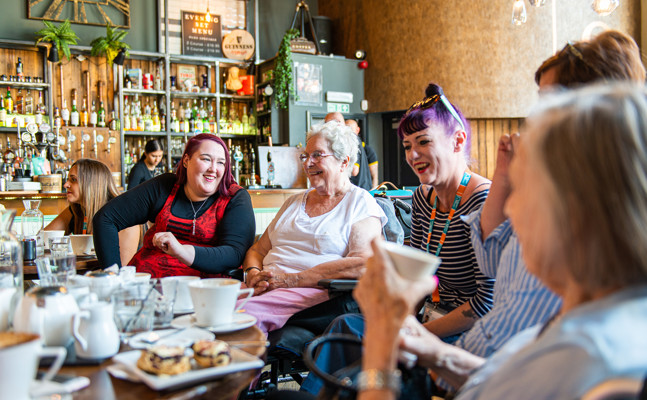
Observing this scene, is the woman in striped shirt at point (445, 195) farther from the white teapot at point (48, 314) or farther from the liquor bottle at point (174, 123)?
the liquor bottle at point (174, 123)

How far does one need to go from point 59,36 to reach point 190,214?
5.95 m

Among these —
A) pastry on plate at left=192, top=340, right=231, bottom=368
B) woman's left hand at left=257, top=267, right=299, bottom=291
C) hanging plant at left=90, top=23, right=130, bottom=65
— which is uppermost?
hanging plant at left=90, top=23, right=130, bottom=65

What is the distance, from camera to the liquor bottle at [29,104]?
7.48 metres

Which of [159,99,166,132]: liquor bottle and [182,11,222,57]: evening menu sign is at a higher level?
[182,11,222,57]: evening menu sign

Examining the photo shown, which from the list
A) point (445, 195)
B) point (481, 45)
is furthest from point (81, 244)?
point (481, 45)

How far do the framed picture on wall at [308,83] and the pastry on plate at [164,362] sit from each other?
7155 millimetres

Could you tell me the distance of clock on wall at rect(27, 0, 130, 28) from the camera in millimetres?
7613

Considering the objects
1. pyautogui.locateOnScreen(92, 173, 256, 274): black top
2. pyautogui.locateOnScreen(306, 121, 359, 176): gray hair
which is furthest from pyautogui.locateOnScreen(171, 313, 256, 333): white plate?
pyautogui.locateOnScreen(306, 121, 359, 176): gray hair

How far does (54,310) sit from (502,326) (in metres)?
1.04

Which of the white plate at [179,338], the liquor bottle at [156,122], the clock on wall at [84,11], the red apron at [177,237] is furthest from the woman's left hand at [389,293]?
the clock on wall at [84,11]

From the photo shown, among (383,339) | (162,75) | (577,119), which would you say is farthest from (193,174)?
(162,75)

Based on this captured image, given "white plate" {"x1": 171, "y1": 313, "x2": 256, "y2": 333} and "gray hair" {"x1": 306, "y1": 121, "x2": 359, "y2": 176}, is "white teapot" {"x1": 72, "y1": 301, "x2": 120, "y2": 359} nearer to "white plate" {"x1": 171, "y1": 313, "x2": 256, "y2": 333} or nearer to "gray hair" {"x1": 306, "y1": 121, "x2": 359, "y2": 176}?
"white plate" {"x1": 171, "y1": 313, "x2": 256, "y2": 333}

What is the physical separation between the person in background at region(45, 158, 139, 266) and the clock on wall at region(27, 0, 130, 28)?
5441 millimetres

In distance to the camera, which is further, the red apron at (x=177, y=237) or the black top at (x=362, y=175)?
the black top at (x=362, y=175)
